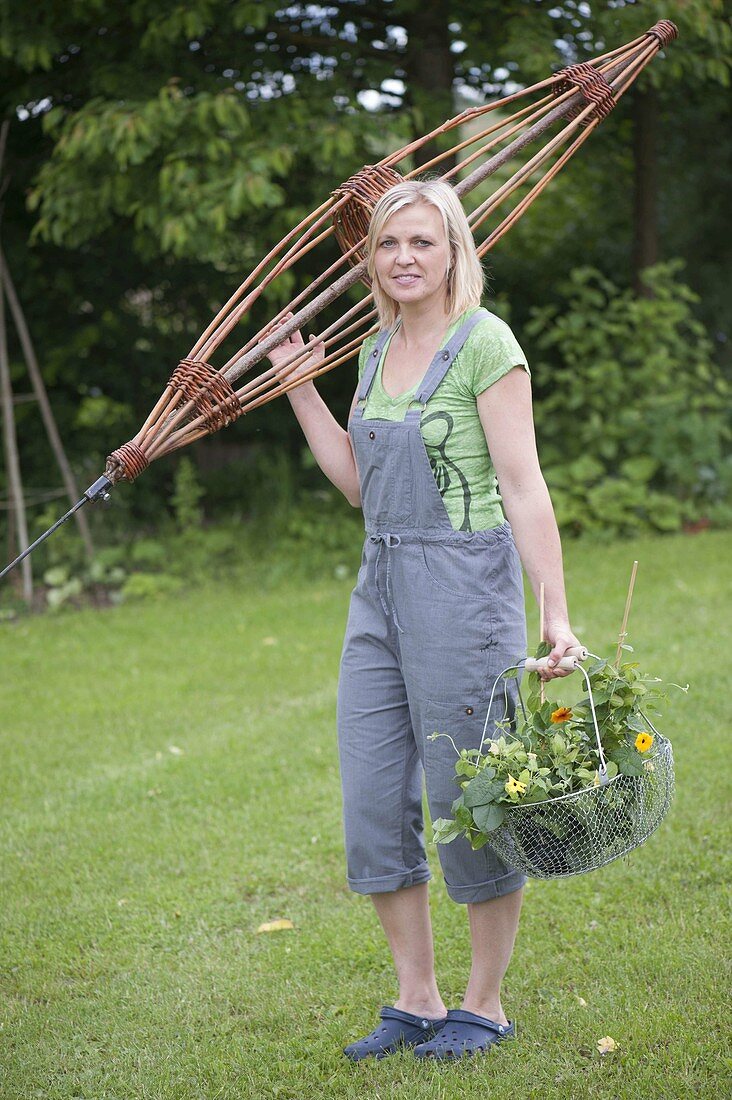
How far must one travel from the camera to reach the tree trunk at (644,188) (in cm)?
906

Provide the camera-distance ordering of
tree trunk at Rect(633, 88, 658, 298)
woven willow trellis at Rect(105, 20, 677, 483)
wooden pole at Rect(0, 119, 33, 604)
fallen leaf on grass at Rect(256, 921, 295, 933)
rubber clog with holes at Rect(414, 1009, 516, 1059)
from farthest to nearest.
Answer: tree trunk at Rect(633, 88, 658, 298) < wooden pole at Rect(0, 119, 33, 604) < fallen leaf on grass at Rect(256, 921, 295, 933) < rubber clog with holes at Rect(414, 1009, 516, 1059) < woven willow trellis at Rect(105, 20, 677, 483)

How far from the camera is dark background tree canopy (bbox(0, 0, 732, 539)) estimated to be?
6.45 m

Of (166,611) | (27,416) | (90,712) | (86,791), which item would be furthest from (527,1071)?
(27,416)

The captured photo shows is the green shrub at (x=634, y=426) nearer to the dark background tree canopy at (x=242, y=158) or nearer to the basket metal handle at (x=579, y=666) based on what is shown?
the dark background tree canopy at (x=242, y=158)

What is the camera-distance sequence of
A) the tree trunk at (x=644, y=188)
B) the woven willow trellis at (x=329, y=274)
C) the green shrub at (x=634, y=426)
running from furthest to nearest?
the tree trunk at (x=644, y=188), the green shrub at (x=634, y=426), the woven willow trellis at (x=329, y=274)

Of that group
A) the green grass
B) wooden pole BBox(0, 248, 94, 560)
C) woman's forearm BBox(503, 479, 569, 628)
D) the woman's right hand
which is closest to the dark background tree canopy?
wooden pole BBox(0, 248, 94, 560)

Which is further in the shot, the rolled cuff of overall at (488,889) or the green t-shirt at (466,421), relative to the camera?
the rolled cuff of overall at (488,889)

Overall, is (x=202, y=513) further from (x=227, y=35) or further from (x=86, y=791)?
(x=86, y=791)

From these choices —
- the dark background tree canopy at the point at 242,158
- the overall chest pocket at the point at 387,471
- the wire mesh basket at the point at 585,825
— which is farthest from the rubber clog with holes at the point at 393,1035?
the dark background tree canopy at the point at 242,158

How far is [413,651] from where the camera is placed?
248 cm

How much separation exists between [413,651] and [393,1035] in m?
0.88

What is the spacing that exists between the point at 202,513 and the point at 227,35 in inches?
137

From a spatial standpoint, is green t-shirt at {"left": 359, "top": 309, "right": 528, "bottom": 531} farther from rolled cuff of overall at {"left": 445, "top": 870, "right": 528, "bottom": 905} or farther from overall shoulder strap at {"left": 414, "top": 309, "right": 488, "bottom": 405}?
rolled cuff of overall at {"left": 445, "top": 870, "right": 528, "bottom": 905}

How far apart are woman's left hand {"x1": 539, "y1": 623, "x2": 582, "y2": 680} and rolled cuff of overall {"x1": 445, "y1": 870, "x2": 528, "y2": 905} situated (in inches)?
19.6
